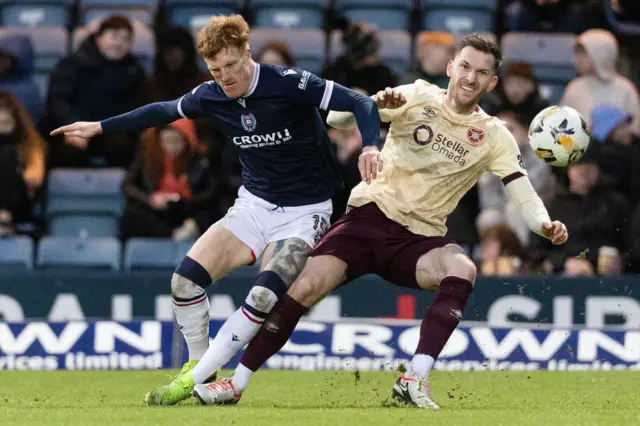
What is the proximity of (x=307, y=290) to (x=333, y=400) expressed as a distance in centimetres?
98

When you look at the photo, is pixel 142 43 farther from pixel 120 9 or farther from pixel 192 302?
pixel 192 302

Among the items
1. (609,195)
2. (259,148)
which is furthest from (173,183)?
(259,148)

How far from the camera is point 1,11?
15.6 m

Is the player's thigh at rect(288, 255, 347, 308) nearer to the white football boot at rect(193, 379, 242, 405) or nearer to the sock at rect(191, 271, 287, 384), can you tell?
the sock at rect(191, 271, 287, 384)

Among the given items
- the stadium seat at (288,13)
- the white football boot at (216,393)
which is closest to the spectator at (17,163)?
the stadium seat at (288,13)

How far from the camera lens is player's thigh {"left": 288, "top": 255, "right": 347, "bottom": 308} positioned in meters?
8.21

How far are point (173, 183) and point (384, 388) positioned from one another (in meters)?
4.42

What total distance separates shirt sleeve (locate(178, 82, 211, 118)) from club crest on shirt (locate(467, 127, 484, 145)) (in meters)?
1.56

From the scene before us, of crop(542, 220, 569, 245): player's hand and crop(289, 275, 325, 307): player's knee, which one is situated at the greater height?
crop(542, 220, 569, 245): player's hand

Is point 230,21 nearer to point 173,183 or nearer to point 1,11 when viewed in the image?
point 173,183

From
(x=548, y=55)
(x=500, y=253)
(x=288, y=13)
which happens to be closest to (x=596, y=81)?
(x=548, y=55)

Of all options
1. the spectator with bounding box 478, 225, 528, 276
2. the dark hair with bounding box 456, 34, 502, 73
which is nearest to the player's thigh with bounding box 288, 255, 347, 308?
the dark hair with bounding box 456, 34, 502, 73

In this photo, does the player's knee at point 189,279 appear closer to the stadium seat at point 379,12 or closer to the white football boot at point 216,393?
the white football boot at point 216,393

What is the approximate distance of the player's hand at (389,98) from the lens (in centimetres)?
824
